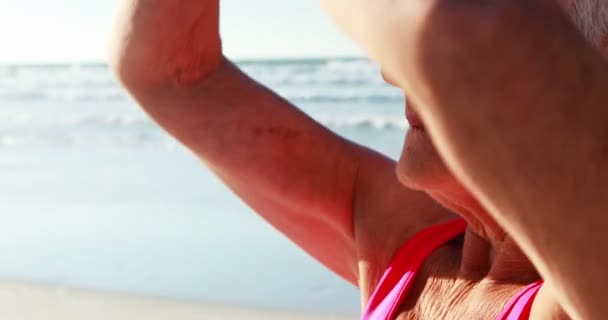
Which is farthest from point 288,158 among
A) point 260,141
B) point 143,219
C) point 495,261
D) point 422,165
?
point 143,219

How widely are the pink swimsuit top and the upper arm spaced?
0.09 ft

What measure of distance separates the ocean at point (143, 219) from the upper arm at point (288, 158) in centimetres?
153

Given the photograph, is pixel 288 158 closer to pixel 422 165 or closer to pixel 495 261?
pixel 495 261

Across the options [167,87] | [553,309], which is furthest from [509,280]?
[167,87]

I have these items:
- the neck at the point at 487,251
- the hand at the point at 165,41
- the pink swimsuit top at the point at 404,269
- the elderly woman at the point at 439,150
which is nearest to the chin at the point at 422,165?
the elderly woman at the point at 439,150

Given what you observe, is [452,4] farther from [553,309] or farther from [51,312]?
[51,312]

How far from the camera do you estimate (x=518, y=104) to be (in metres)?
0.55

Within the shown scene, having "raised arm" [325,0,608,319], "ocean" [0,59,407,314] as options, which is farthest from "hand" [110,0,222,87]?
"ocean" [0,59,407,314]

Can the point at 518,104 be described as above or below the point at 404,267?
above

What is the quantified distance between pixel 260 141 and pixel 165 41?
202mm

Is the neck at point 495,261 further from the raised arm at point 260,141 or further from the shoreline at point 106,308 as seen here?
the shoreline at point 106,308

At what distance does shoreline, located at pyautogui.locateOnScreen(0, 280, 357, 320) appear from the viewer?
9.48 feet

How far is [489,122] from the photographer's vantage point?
553 mm

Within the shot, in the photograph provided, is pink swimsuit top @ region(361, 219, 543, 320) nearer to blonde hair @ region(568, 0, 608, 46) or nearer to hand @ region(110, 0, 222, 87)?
hand @ region(110, 0, 222, 87)
